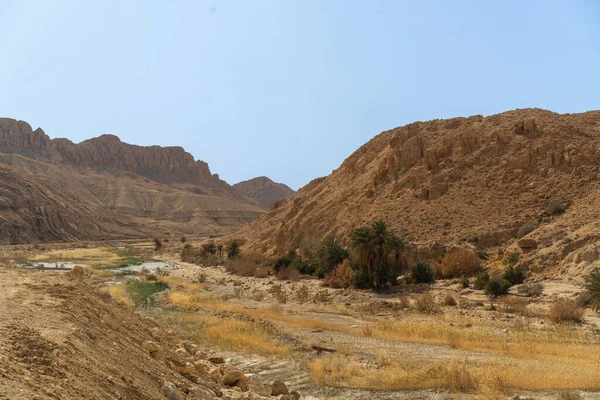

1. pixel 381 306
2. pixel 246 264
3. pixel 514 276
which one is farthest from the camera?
pixel 246 264

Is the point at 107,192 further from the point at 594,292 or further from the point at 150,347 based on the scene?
the point at 150,347

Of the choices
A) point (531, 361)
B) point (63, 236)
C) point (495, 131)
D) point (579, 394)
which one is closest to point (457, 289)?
point (531, 361)

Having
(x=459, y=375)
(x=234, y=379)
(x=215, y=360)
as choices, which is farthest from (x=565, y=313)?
(x=234, y=379)

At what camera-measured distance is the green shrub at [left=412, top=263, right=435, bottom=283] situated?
28.4 meters

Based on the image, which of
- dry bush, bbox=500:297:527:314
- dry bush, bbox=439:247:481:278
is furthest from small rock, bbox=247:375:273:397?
dry bush, bbox=439:247:481:278

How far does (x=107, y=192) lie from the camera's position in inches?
5438

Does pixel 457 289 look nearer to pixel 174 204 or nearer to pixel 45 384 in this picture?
pixel 45 384

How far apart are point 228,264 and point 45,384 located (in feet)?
147

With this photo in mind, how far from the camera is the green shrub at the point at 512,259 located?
27547mm

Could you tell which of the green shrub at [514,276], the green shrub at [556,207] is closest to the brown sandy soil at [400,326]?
the green shrub at [514,276]

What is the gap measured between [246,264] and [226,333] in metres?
30.8

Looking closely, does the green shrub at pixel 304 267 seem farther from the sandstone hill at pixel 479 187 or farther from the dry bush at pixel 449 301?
the dry bush at pixel 449 301

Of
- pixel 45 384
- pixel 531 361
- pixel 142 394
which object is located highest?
pixel 45 384

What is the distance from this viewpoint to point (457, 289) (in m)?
25.7
